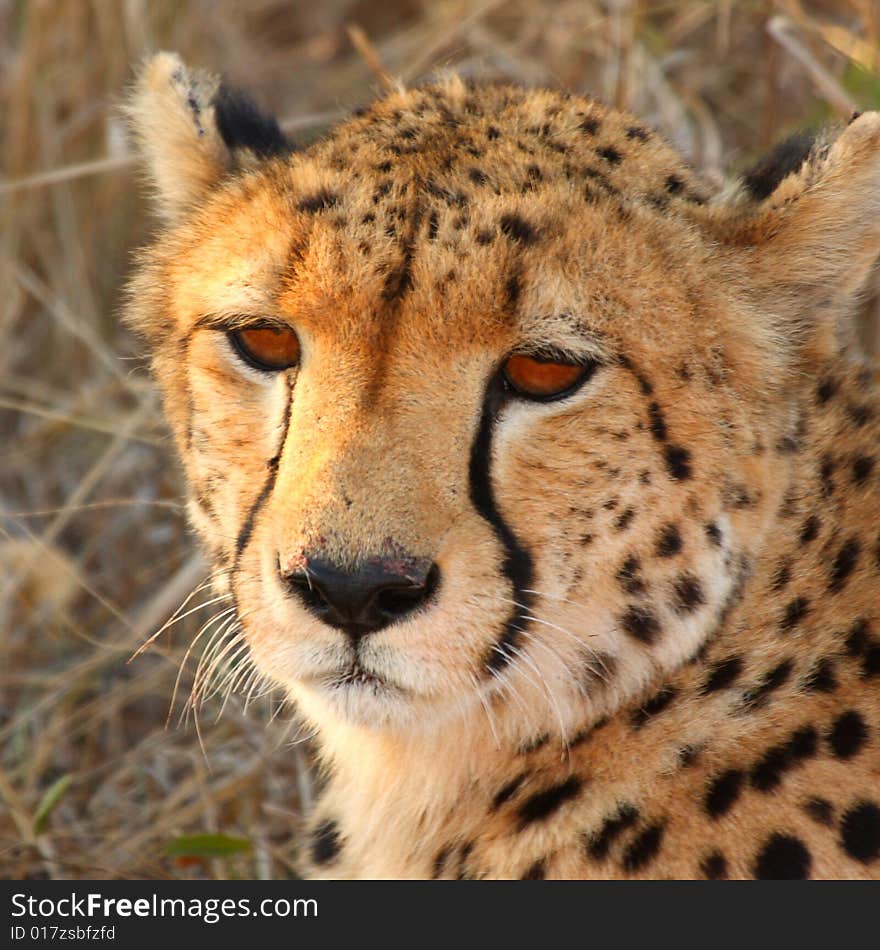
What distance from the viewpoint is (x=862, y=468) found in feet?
6.89

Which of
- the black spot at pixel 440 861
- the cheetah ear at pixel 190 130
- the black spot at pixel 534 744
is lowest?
the black spot at pixel 440 861

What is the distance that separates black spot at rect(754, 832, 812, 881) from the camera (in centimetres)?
185

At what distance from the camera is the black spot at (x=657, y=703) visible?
2.02 m

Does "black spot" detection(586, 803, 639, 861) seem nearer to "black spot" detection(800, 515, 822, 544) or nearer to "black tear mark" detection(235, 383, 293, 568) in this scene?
"black spot" detection(800, 515, 822, 544)

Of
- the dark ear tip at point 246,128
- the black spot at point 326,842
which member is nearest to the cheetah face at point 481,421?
the dark ear tip at point 246,128

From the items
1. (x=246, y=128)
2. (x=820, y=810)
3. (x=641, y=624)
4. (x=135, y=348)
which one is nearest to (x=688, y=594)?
(x=641, y=624)

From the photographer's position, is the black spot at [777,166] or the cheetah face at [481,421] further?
the black spot at [777,166]

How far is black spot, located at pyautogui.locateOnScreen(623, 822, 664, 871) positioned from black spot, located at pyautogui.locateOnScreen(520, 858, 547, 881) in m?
0.12

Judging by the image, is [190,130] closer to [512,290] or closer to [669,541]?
[512,290]

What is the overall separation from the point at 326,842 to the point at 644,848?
68cm

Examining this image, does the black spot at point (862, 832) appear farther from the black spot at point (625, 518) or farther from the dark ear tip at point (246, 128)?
the dark ear tip at point (246, 128)

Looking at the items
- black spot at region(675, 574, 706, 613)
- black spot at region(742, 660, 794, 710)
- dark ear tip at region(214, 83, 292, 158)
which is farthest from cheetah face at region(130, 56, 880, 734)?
dark ear tip at region(214, 83, 292, 158)

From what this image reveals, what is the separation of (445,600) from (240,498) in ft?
1.30

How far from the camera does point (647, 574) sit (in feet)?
6.42
